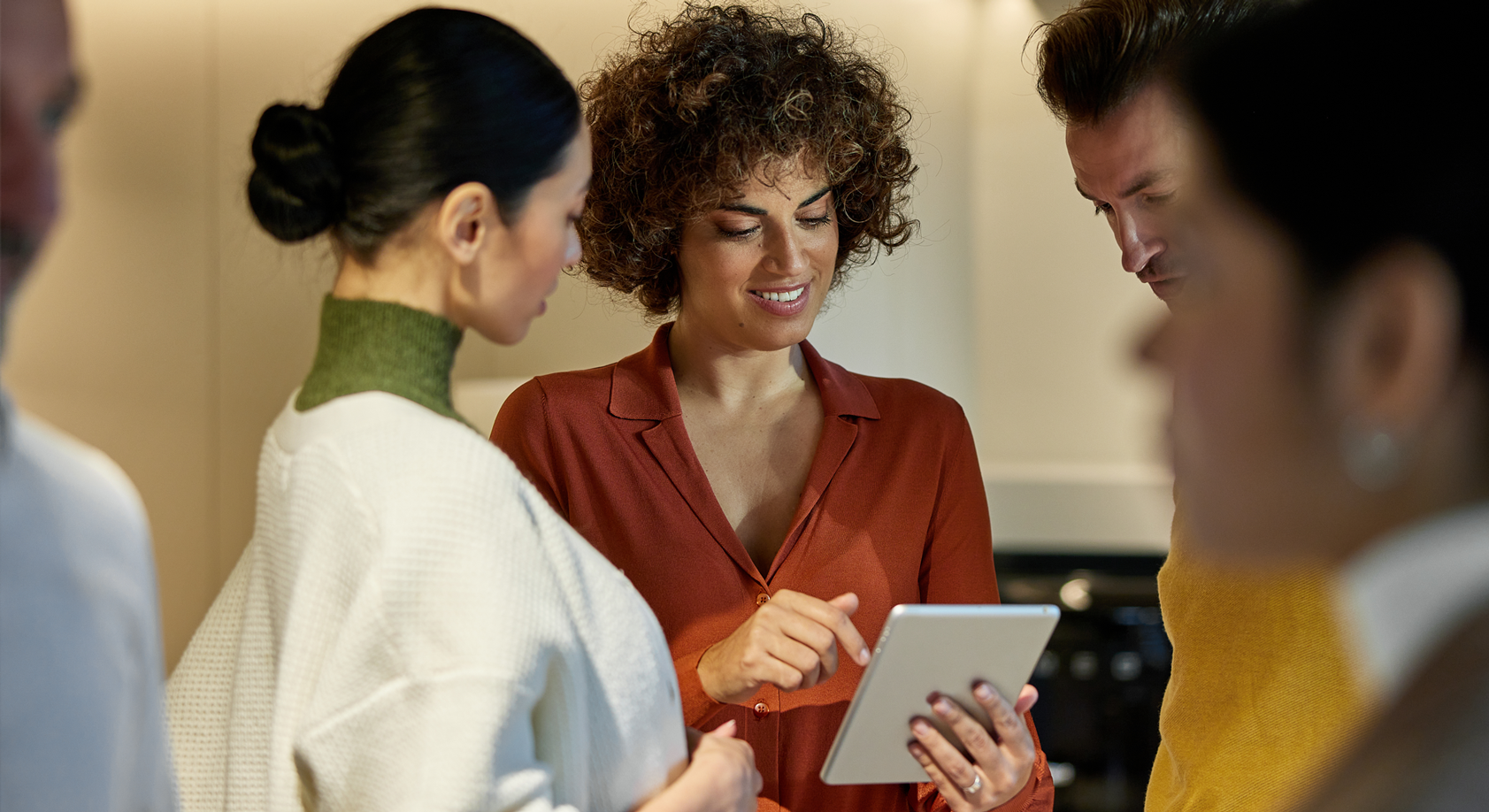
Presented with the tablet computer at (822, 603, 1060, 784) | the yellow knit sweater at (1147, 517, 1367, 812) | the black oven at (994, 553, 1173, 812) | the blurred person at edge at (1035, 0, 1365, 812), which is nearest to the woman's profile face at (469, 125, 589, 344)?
the tablet computer at (822, 603, 1060, 784)

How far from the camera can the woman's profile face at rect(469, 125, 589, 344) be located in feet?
3.26

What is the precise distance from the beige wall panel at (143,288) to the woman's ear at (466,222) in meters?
1.30

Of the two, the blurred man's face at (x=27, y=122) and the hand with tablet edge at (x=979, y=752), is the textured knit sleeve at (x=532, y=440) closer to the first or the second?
the hand with tablet edge at (x=979, y=752)

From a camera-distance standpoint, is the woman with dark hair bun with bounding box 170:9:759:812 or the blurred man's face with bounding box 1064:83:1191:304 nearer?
the woman with dark hair bun with bounding box 170:9:759:812

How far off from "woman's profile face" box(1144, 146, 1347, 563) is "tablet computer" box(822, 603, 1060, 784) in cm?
57

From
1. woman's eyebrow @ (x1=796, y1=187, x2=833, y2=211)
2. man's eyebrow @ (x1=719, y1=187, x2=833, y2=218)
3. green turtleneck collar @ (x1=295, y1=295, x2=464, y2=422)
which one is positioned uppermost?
woman's eyebrow @ (x1=796, y1=187, x2=833, y2=211)

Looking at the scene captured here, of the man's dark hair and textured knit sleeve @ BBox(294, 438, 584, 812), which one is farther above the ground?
the man's dark hair

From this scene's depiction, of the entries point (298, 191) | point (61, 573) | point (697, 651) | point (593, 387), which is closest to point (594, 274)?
point (593, 387)

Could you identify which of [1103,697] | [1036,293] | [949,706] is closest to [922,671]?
[949,706]

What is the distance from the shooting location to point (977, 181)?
350cm

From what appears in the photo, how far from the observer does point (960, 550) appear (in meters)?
1.75

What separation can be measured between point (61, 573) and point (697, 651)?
102 cm

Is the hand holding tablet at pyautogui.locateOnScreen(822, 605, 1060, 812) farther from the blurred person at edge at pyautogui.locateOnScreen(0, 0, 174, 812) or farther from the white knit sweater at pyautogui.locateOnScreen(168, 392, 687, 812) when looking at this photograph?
the blurred person at edge at pyautogui.locateOnScreen(0, 0, 174, 812)

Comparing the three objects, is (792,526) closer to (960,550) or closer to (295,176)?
(960,550)
